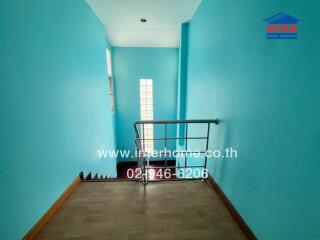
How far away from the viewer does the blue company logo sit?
830 millimetres

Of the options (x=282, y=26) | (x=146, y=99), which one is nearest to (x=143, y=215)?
(x=282, y=26)

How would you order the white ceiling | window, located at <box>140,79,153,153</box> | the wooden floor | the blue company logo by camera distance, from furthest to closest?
window, located at <box>140,79,153,153</box> < the white ceiling < the wooden floor < the blue company logo

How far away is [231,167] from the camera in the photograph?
1.51 metres

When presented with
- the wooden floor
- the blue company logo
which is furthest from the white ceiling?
the wooden floor

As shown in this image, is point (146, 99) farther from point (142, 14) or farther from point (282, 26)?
point (282, 26)

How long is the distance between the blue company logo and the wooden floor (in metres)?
1.48

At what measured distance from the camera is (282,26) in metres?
0.89

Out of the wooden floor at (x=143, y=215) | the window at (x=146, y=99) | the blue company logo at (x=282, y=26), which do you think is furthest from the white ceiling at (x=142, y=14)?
the wooden floor at (x=143, y=215)

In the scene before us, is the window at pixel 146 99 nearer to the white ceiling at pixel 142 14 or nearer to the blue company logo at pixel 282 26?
the white ceiling at pixel 142 14

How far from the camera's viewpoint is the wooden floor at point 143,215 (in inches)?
49.4

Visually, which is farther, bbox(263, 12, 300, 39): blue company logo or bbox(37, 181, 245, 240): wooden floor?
bbox(37, 181, 245, 240): wooden floor

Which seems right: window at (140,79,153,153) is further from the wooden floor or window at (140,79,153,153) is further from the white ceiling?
the wooden floor

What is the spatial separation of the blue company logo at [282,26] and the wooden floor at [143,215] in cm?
148

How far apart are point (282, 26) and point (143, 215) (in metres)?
1.76
